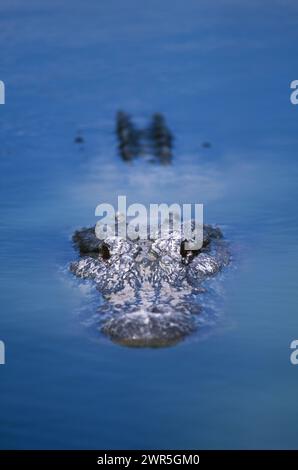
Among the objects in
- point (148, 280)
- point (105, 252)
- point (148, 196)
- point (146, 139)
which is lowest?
point (148, 280)

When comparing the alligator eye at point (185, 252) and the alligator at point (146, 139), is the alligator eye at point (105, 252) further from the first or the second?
the alligator at point (146, 139)

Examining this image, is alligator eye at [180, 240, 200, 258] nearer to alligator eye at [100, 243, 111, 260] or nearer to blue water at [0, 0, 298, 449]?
blue water at [0, 0, 298, 449]

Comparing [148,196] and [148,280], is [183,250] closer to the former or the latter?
[148,280]

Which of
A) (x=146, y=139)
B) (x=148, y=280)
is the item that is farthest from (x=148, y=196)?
(x=148, y=280)

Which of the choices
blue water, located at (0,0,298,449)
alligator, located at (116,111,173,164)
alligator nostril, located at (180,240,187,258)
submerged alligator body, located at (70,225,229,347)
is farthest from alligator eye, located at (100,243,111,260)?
alligator, located at (116,111,173,164)

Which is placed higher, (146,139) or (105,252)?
(146,139)

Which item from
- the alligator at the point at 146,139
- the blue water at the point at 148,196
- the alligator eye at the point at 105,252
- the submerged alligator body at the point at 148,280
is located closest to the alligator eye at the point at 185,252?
the submerged alligator body at the point at 148,280

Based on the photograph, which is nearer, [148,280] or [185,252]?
[148,280]
